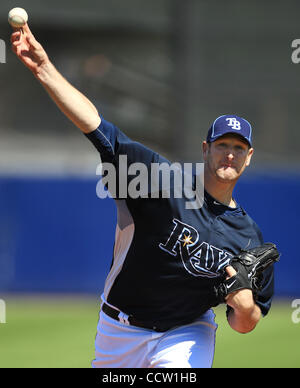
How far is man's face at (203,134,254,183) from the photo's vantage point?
4.09 m

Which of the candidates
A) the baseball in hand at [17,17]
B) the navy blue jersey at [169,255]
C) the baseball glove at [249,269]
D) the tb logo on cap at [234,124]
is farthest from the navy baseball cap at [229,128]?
Result: the baseball in hand at [17,17]

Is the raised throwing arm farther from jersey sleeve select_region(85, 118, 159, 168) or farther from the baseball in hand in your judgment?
jersey sleeve select_region(85, 118, 159, 168)

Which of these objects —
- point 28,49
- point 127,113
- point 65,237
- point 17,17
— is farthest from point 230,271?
point 127,113

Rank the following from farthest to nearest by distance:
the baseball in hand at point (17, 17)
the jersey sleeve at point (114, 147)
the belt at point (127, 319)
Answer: the belt at point (127, 319) < the jersey sleeve at point (114, 147) < the baseball in hand at point (17, 17)

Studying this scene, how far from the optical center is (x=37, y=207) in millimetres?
11672

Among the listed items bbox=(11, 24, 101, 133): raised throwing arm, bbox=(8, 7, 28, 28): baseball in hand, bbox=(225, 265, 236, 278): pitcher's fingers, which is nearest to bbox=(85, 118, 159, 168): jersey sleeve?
bbox=(11, 24, 101, 133): raised throwing arm

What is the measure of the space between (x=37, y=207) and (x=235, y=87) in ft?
25.4

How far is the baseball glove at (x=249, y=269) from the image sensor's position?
13.1 feet

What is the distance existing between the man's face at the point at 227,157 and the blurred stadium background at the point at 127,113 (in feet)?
24.6

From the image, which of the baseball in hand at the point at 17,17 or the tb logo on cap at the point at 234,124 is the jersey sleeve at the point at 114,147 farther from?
the baseball in hand at the point at 17,17

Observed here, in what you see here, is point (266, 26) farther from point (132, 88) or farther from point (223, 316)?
point (223, 316)

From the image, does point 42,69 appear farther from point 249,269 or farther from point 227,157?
point 249,269

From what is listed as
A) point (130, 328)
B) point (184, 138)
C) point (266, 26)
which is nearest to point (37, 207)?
point (184, 138)

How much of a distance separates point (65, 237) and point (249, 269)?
7.85 m
